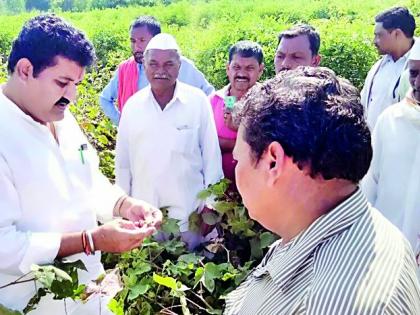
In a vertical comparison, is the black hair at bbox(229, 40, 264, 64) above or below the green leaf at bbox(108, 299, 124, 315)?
above

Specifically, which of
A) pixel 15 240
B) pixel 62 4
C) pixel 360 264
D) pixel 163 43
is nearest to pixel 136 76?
pixel 163 43

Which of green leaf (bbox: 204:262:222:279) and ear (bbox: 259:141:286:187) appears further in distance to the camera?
green leaf (bbox: 204:262:222:279)

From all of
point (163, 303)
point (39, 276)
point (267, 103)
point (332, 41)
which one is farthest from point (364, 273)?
point (332, 41)

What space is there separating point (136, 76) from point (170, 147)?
137 cm

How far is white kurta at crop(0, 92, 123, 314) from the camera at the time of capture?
1.77 metres

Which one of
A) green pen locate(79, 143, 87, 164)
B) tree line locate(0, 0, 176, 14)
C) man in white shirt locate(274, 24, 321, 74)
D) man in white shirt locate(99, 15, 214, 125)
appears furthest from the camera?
tree line locate(0, 0, 176, 14)

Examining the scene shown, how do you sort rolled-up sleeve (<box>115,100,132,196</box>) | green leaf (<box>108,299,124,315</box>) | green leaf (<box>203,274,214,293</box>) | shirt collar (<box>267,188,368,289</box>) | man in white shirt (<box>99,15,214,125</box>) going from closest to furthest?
shirt collar (<box>267,188,368,289</box>), green leaf (<box>108,299,124,315</box>), green leaf (<box>203,274,214,293</box>), rolled-up sleeve (<box>115,100,132,196</box>), man in white shirt (<box>99,15,214,125</box>)

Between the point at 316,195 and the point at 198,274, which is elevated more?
the point at 316,195

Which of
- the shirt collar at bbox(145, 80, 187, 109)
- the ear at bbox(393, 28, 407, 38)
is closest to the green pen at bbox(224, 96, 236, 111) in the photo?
the shirt collar at bbox(145, 80, 187, 109)

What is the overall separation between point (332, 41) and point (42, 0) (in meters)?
33.9

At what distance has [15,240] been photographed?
1752 mm

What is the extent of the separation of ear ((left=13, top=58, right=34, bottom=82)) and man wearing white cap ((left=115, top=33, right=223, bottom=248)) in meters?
1.33

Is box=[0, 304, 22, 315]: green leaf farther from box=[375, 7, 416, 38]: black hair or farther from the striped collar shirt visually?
box=[375, 7, 416, 38]: black hair

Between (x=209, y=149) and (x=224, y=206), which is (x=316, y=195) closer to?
(x=224, y=206)
